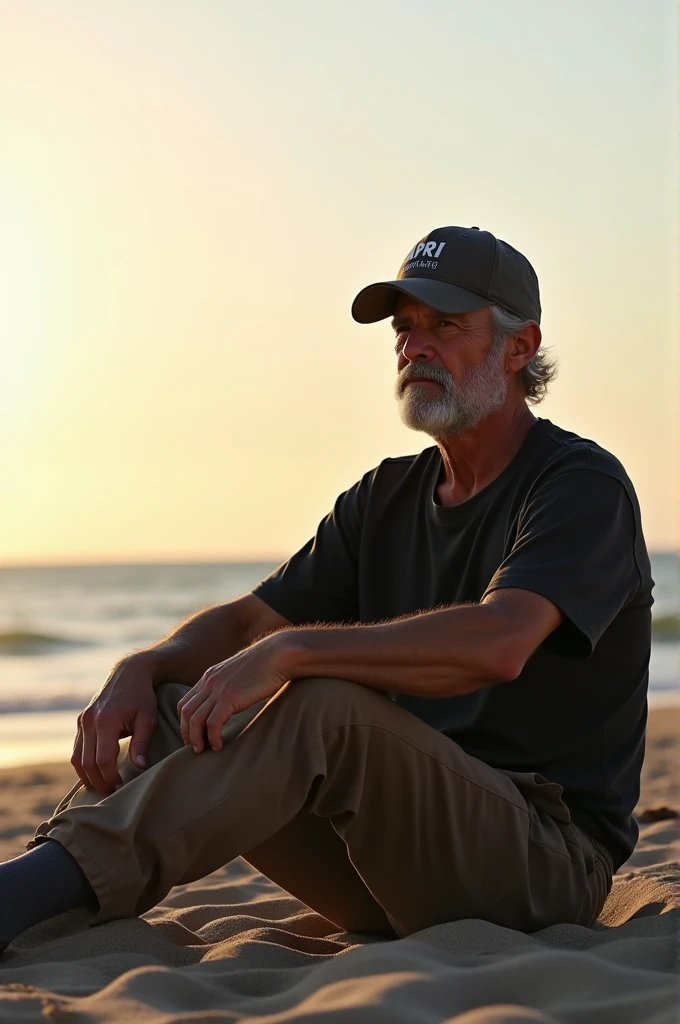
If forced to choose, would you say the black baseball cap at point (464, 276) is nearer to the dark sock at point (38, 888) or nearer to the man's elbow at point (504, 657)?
the man's elbow at point (504, 657)

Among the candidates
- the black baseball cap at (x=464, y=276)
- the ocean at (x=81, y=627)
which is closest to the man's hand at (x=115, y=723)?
the black baseball cap at (x=464, y=276)

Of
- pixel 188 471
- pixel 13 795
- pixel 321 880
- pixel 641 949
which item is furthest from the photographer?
pixel 188 471

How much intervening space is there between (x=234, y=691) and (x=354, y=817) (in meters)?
0.38

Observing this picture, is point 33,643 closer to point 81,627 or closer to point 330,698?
point 81,627

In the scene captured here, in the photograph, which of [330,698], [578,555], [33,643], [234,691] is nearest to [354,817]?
[330,698]

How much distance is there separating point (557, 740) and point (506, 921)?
1.54ft

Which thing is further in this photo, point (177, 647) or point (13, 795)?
point (13, 795)

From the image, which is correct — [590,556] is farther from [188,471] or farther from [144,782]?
[188,471]

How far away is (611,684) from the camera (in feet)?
10.0

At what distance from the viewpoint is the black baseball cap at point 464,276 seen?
3.41m

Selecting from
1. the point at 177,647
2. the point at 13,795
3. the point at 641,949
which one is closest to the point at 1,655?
the point at 13,795

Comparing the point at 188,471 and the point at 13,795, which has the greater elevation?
the point at 188,471

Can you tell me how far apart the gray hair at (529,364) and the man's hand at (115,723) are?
1.36 meters

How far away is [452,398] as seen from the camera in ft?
A: 11.2
